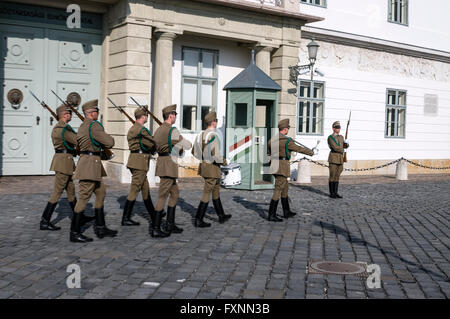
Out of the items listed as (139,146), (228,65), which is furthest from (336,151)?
(139,146)

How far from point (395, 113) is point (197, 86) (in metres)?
9.04

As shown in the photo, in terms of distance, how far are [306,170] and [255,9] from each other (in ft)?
15.8

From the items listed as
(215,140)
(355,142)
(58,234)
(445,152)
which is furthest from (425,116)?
(58,234)

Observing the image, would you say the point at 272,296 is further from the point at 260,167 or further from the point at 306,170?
the point at 306,170

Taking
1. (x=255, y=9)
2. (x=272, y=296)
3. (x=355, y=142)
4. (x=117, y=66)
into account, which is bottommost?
(x=272, y=296)

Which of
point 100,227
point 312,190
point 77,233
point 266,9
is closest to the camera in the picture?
point 77,233

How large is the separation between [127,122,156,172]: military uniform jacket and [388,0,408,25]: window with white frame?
15451 mm

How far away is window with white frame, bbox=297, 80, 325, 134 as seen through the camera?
18344 millimetres

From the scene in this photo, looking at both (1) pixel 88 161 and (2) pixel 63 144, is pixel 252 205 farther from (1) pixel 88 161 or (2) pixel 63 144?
(1) pixel 88 161

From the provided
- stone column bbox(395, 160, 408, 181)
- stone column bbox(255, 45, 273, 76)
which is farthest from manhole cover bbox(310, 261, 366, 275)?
stone column bbox(395, 160, 408, 181)

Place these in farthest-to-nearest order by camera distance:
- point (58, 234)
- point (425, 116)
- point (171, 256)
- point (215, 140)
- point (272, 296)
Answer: point (425, 116)
point (215, 140)
point (58, 234)
point (171, 256)
point (272, 296)

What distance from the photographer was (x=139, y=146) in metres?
8.09

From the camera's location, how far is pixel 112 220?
8.56 meters

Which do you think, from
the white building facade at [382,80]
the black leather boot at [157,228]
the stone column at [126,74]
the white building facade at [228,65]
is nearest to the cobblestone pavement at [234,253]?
the black leather boot at [157,228]
